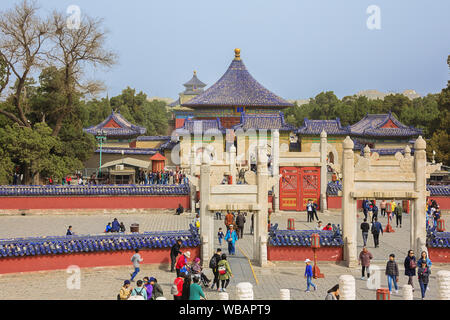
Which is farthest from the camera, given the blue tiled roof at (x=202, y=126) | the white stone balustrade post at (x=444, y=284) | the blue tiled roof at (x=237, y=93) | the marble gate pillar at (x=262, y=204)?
the blue tiled roof at (x=237, y=93)

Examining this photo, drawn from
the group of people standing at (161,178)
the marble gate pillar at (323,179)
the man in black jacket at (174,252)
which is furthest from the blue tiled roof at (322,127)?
the man in black jacket at (174,252)

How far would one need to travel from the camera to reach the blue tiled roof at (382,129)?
5766 cm

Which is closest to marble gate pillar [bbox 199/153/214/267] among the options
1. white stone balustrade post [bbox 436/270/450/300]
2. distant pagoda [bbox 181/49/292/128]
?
white stone balustrade post [bbox 436/270/450/300]

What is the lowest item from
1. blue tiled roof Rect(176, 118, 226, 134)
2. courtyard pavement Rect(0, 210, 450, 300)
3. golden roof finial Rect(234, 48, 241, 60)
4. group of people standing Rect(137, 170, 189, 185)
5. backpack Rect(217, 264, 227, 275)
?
courtyard pavement Rect(0, 210, 450, 300)

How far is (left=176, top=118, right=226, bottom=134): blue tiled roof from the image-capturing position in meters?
53.6

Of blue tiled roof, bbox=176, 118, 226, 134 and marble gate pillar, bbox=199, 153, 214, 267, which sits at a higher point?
blue tiled roof, bbox=176, 118, 226, 134

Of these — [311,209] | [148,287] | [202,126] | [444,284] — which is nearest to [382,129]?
[202,126]

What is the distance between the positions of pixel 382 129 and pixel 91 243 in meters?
43.5

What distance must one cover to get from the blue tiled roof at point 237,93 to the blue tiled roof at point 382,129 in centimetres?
777

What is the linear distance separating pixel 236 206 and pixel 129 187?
14.4 metres

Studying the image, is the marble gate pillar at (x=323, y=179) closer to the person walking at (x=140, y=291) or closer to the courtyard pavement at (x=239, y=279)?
the courtyard pavement at (x=239, y=279)

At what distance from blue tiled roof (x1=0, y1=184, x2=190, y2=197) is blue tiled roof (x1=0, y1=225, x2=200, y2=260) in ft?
43.7

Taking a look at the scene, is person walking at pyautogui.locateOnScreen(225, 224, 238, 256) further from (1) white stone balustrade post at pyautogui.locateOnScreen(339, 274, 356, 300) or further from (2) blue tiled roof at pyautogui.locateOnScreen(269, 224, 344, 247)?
(1) white stone balustrade post at pyautogui.locateOnScreen(339, 274, 356, 300)

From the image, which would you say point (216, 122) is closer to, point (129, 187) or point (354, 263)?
point (129, 187)
